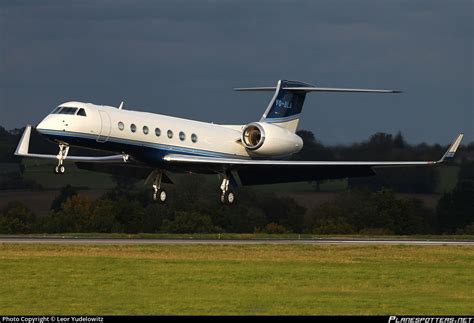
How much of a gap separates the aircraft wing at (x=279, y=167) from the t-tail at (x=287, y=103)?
245 cm

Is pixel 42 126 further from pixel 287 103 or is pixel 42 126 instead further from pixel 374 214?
→ pixel 374 214

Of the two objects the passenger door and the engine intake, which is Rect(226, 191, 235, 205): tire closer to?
the engine intake

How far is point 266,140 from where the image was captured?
44188mm

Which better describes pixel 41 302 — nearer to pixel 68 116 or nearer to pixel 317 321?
pixel 317 321

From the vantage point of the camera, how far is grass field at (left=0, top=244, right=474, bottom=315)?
19.9m

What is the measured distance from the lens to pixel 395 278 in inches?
995

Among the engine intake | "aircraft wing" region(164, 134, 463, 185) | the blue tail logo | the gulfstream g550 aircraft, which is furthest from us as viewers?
the blue tail logo

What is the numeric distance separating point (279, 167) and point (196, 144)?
11.9 feet

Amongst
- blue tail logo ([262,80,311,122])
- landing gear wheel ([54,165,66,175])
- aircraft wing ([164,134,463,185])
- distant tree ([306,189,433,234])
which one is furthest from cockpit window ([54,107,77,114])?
distant tree ([306,189,433,234])

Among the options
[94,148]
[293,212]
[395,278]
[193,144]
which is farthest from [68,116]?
[293,212]

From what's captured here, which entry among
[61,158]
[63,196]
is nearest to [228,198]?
[61,158]

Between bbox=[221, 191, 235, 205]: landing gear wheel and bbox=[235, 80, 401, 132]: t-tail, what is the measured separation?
4.15m

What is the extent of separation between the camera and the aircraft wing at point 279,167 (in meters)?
42.5

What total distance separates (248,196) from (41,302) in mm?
39309
